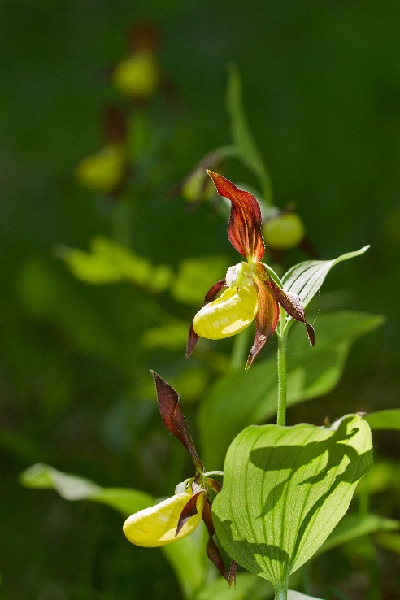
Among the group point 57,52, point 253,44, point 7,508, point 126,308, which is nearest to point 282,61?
point 253,44

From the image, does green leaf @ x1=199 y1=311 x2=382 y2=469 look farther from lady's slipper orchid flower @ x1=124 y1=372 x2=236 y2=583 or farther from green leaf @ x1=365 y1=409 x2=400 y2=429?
lady's slipper orchid flower @ x1=124 y1=372 x2=236 y2=583

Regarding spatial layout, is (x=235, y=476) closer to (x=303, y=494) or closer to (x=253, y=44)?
(x=303, y=494)

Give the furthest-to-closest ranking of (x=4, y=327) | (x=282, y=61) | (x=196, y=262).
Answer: (x=282, y=61) < (x=4, y=327) < (x=196, y=262)

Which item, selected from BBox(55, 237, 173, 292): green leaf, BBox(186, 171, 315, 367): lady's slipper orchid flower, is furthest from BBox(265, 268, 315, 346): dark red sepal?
BBox(55, 237, 173, 292): green leaf

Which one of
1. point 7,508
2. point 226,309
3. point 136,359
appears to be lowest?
point 7,508

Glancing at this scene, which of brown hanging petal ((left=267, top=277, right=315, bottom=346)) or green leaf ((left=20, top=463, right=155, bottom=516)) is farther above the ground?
brown hanging petal ((left=267, top=277, right=315, bottom=346))

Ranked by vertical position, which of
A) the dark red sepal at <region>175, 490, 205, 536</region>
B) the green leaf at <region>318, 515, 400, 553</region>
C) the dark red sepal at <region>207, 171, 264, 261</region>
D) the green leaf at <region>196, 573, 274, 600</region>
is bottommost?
the green leaf at <region>196, 573, 274, 600</region>

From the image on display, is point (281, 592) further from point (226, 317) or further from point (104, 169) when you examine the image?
point (104, 169)
